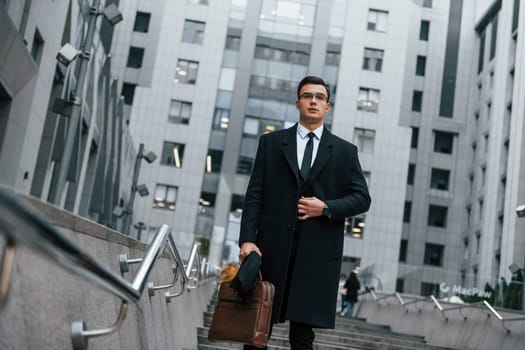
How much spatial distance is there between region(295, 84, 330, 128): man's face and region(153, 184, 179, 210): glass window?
3935cm


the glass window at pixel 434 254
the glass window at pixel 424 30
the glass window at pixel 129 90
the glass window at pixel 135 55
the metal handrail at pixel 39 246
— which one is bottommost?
the metal handrail at pixel 39 246

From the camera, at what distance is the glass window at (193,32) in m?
46.1

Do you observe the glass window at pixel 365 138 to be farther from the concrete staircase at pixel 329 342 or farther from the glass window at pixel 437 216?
the concrete staircase at pixel 329 342

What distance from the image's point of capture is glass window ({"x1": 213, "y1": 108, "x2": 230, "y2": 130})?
45.2 meters

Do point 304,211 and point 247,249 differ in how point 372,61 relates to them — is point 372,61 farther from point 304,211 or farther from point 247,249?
point 247,249

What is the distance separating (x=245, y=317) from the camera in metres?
3.82

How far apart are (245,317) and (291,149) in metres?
1.07

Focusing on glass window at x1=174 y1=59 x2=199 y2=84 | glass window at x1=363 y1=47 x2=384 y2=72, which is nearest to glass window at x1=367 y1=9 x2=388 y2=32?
glass window at x1=363 y1=47 x2=384 y2=72

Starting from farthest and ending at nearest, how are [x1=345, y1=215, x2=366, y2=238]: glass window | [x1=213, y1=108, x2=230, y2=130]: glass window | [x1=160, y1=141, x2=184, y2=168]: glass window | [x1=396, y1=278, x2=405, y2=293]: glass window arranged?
1. [x1=213, y1=108, x2=230, y2=130]: glass window
2. [x1=345, y1=215, x2=366, y2=238]: glass window
3. [x1=160, y1=141, x2=184, y2=168]: glass window
4. [x1=396, y1=278, x2=405, y2=293]: glass window

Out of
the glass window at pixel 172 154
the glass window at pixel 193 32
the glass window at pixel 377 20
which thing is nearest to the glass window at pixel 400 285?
the glass window at pixel 172 154

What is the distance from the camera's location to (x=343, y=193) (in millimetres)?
4301

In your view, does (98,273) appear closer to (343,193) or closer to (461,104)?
(343,193)

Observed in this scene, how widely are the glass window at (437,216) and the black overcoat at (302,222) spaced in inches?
2034

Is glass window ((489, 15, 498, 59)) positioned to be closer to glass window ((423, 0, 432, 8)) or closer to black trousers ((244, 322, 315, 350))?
glass window ((423, 0, 432, 8))
